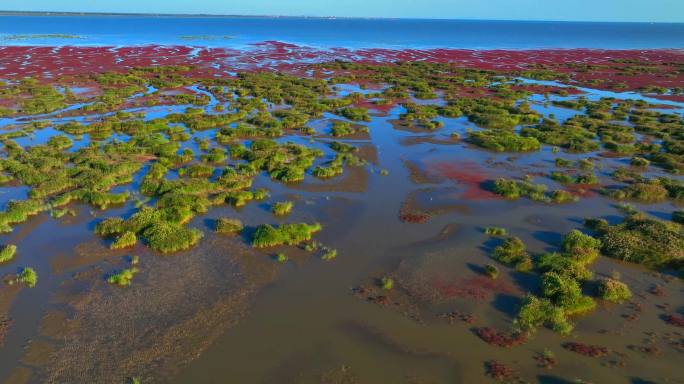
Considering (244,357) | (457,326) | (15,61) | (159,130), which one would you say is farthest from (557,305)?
(15,61)

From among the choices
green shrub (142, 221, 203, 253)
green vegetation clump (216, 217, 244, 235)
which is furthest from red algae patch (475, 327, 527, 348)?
green shrub (142, 221, 203, 253)

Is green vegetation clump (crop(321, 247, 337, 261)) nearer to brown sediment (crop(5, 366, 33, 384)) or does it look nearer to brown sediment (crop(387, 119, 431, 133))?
brown sediment (crop(5, 366, 33, 384))

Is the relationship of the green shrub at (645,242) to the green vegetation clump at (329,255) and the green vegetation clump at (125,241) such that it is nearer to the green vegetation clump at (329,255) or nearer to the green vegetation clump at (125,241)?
the green vegetation clump at (329,255)

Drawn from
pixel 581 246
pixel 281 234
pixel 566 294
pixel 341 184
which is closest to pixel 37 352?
pixel 281 234

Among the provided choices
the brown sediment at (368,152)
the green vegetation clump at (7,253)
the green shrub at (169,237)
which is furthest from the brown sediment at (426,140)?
the green vegetation clump at (7,253)

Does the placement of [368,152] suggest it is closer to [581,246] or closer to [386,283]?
[581,246]

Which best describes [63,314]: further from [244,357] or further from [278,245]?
[278,245]

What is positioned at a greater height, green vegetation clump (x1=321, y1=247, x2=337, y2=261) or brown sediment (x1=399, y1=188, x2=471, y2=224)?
brown sediment (x1=399, y1=188, x2=471, y2=224)
